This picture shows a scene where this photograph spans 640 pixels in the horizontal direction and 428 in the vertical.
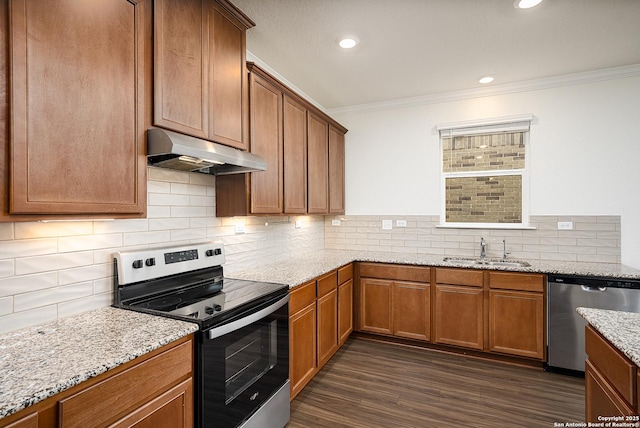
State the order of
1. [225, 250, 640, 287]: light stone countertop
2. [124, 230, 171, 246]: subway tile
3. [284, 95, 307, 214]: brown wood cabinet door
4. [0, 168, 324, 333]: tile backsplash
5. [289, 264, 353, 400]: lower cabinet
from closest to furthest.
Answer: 1. [0, 168, 324, 333]: tile backsplash
2. [124, 230, 171, 246]: subway tile
3. [289, 264, 353, 400]: lower cabinet
4. [225, 250, 640, 287]: light stone countertop
5. [284, 95, 307, 214]: brown wood cabinet door

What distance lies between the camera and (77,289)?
155 centimetres

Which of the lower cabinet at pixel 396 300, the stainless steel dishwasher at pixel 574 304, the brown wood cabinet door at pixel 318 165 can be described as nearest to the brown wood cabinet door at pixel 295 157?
the brown wood cabinet door at pixel 318 165

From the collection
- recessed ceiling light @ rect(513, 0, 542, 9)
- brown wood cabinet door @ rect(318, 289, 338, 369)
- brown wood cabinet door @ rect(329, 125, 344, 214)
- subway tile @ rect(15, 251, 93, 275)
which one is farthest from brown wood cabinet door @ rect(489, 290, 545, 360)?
subway tile @ rect(15, 251, 93, 275)

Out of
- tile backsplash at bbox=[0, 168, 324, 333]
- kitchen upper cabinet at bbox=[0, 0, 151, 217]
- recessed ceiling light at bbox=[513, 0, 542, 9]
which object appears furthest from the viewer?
recessed ceiling light at bbox=[513, 0, 542, 9]

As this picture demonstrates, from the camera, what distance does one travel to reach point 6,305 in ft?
4.27

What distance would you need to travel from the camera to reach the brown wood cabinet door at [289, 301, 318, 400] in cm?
222

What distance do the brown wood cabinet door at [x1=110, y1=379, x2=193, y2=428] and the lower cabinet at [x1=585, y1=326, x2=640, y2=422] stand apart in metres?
1.73

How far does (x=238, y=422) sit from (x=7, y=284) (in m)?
1.21

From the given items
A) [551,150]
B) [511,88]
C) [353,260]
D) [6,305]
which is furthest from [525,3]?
[6,305]

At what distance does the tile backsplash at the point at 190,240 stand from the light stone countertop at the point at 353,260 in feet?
0.46

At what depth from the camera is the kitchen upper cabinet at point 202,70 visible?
62.9 inches

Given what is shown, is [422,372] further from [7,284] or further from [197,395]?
[7,284]

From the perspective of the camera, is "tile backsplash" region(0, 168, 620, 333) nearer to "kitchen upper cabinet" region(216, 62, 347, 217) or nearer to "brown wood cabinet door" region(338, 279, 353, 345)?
"kitchen upper cabinet" region(216, 62, 347, 217)

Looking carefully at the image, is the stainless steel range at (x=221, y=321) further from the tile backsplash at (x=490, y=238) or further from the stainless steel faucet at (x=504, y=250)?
the stainless steel faucet at (x=504, y=250)
